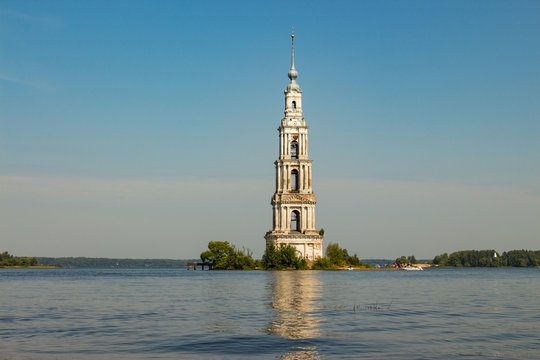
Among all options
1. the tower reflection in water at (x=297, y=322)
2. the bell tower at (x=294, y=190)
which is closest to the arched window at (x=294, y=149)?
the bell tower at (x=294, y=190)

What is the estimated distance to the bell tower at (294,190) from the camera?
142 metres

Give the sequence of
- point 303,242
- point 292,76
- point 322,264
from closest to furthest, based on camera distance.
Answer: point 322,264 < point 303,242 < point 292,76

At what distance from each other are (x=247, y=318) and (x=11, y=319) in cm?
1280

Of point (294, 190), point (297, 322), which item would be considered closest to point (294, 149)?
point (294, 190)

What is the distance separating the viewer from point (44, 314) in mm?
36125

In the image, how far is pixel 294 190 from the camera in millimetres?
148750

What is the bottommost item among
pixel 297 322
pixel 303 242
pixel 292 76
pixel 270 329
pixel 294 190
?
pixel 270 329

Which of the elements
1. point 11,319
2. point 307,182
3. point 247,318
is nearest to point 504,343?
point 247,318

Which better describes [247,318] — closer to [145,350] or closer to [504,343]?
[145,350]

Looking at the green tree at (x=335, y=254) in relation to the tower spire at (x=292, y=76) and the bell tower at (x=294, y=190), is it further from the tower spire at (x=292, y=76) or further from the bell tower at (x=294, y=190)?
the tower spire at (x=292, y=76)

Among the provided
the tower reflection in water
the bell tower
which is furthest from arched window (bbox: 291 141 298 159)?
the tower reflection in water

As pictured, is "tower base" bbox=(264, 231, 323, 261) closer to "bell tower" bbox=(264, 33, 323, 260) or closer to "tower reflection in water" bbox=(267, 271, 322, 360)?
"bell tower" bbox=(264, 33, 323, 260)

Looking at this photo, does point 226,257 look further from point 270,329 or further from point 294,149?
point 270,329

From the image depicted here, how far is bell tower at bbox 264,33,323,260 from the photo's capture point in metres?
142
